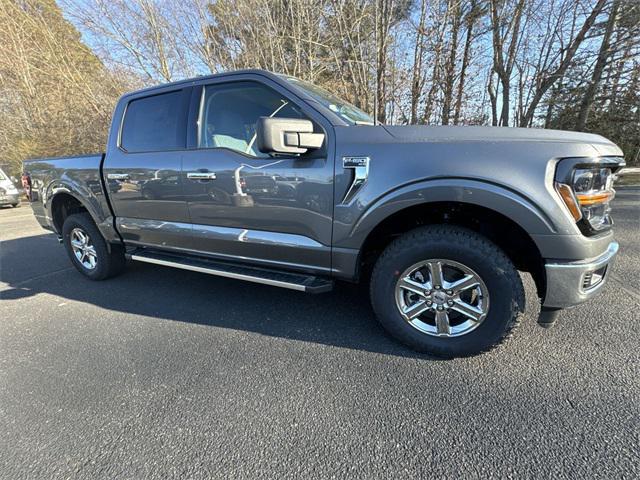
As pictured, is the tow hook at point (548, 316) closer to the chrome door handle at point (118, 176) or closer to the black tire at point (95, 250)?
the chrome door handle at point (118, 176)

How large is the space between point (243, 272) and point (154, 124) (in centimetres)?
175

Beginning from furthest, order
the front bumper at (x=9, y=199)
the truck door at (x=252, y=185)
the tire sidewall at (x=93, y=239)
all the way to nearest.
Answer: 1. the front bumper at (x=9, y=199)
2. the tire sidewall at (x=93, y=239)
3. the truck door at (x=252, y=185)

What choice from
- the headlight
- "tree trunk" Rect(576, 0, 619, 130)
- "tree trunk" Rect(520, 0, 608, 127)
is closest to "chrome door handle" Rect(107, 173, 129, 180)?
the headlight

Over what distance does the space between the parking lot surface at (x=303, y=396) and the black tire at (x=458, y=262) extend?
0.13m

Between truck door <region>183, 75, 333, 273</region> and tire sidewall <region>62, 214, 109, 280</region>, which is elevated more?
truck door <region>183, 75, 333, 273</region>

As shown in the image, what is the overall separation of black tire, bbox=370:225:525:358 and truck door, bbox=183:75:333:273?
1.54 ft

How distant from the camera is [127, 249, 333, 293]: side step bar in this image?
92.9 inches

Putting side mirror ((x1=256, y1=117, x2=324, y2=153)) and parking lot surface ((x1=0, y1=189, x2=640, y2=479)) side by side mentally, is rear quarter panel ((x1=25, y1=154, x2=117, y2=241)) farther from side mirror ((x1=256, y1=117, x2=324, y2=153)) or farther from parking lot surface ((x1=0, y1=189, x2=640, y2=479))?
side mirror ((x1=256, y1=117, x2=324, y2=153))

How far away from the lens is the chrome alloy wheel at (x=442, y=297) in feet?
6.79

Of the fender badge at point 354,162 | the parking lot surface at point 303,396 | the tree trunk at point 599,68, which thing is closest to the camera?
the parking lot surface at point 303,396

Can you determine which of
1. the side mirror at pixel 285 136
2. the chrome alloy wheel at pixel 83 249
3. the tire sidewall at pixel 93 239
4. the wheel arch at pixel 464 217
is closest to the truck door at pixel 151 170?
the tire sidewall at pixel 93 239

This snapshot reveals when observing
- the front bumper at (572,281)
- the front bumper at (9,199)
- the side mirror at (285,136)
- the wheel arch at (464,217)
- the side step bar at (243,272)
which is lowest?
the front bumper at (9,199)

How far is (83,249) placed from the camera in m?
3.92

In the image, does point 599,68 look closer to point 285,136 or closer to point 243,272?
point 285,136
